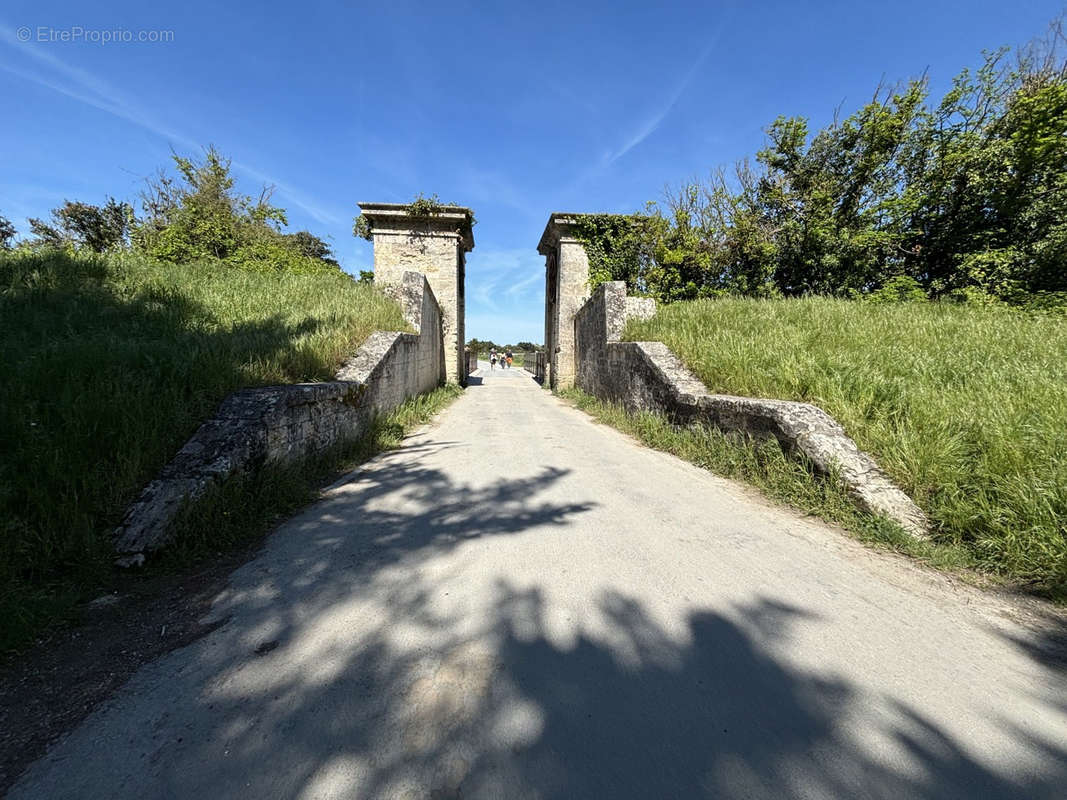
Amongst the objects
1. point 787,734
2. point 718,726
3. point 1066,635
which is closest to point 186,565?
point 718,726

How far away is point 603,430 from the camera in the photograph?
7094mm

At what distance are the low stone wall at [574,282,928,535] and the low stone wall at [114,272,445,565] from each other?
4279mm

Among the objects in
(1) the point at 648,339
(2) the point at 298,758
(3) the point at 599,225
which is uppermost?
(3) the point at 599,225

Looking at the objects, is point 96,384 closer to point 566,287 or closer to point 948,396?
point 948,396

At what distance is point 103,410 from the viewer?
9.59 ft

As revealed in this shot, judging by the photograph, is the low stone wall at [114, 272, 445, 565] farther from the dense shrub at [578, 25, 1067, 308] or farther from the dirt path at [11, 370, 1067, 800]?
the dense shrub at [578, 25, 1067, 308]

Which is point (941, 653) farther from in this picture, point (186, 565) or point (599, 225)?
point (599, 225)

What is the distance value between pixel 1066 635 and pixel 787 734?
1.71 metres

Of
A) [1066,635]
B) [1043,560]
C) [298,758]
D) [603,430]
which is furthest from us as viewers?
[603,430]

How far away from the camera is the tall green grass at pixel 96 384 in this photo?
7.36 feet

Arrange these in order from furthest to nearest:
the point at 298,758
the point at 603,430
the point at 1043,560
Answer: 1. the point at 603,430
2. the point at 1043,560
3. the point at 298,758

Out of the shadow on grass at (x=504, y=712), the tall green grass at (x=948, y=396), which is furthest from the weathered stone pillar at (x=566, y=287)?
the shadow on grass at (x=504, y=712)

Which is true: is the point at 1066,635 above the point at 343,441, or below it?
below

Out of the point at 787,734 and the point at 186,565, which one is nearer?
the point at 787,734
